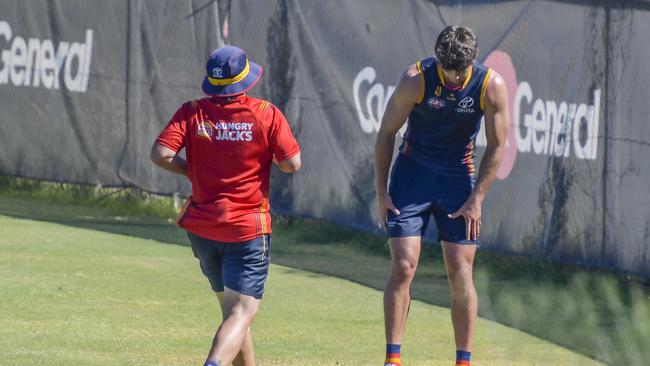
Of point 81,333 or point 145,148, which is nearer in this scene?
point 81,333

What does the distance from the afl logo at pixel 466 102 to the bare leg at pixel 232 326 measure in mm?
1461

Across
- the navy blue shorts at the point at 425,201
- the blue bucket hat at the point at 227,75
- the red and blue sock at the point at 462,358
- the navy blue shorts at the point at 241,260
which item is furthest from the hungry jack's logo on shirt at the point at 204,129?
the red and blue sock at the point at 462,358

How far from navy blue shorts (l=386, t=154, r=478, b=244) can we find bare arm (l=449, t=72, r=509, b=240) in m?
0.05

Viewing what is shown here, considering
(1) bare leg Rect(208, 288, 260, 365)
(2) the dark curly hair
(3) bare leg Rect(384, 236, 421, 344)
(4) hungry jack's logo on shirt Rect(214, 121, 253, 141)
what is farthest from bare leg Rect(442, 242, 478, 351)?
(4) hungry jack's logo on shirt Rect(214, 121, 253, 141)

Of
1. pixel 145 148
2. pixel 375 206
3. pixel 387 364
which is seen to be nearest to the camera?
pixel 387 364

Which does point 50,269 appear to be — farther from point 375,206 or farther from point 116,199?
point 116,199

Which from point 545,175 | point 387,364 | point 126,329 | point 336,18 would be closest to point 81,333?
point 126,329

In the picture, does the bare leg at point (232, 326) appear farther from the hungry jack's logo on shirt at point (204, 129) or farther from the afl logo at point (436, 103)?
the afl logo at point (436, 103)

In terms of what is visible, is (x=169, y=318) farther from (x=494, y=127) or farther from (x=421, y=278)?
(x=494, y=127)

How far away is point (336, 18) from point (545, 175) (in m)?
2.54

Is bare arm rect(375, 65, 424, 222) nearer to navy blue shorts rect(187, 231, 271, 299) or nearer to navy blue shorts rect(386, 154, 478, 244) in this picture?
navy blue shorts rect(386, 154, 478, 244)

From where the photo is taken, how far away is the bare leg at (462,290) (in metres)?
7.23

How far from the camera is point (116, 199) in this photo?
14.0 meters

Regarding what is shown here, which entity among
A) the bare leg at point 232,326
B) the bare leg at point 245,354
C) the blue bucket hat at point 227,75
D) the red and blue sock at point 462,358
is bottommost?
the red and blue sock at point 462,358
